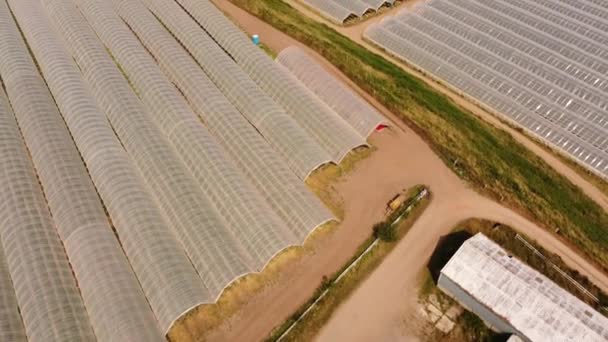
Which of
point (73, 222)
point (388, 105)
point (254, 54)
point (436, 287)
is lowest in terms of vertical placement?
point (73, 222)

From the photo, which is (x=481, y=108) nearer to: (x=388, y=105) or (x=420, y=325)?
(x=388, y=105)

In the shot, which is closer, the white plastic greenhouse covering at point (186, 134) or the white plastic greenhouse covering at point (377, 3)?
the white plastic greenhouse covering at point (186, 134)

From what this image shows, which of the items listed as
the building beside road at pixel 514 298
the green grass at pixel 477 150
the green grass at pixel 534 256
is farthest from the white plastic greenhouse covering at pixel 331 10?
the building beside road at pixel 514 298

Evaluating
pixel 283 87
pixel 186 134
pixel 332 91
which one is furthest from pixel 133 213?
pixel 332 91

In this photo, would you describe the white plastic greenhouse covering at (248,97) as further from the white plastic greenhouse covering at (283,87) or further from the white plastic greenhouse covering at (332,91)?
the white plastic greenhouse covering at (332,91)

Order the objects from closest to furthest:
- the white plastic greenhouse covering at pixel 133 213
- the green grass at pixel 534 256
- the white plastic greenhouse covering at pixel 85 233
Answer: the white plastic greenhouse covering at pixel 85 233
the white plastic greenhouse covering at pixel 133 213
the green grass at pixel 534 256

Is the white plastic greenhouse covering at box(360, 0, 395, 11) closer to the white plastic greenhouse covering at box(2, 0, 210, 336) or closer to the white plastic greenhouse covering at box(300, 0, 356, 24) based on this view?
the white plastic greenhouse covering at box(300, 0, 356, 24)

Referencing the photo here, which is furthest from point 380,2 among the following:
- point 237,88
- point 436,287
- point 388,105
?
point 436,287

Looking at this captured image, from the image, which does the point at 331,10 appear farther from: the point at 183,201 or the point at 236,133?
the point at 183,201
